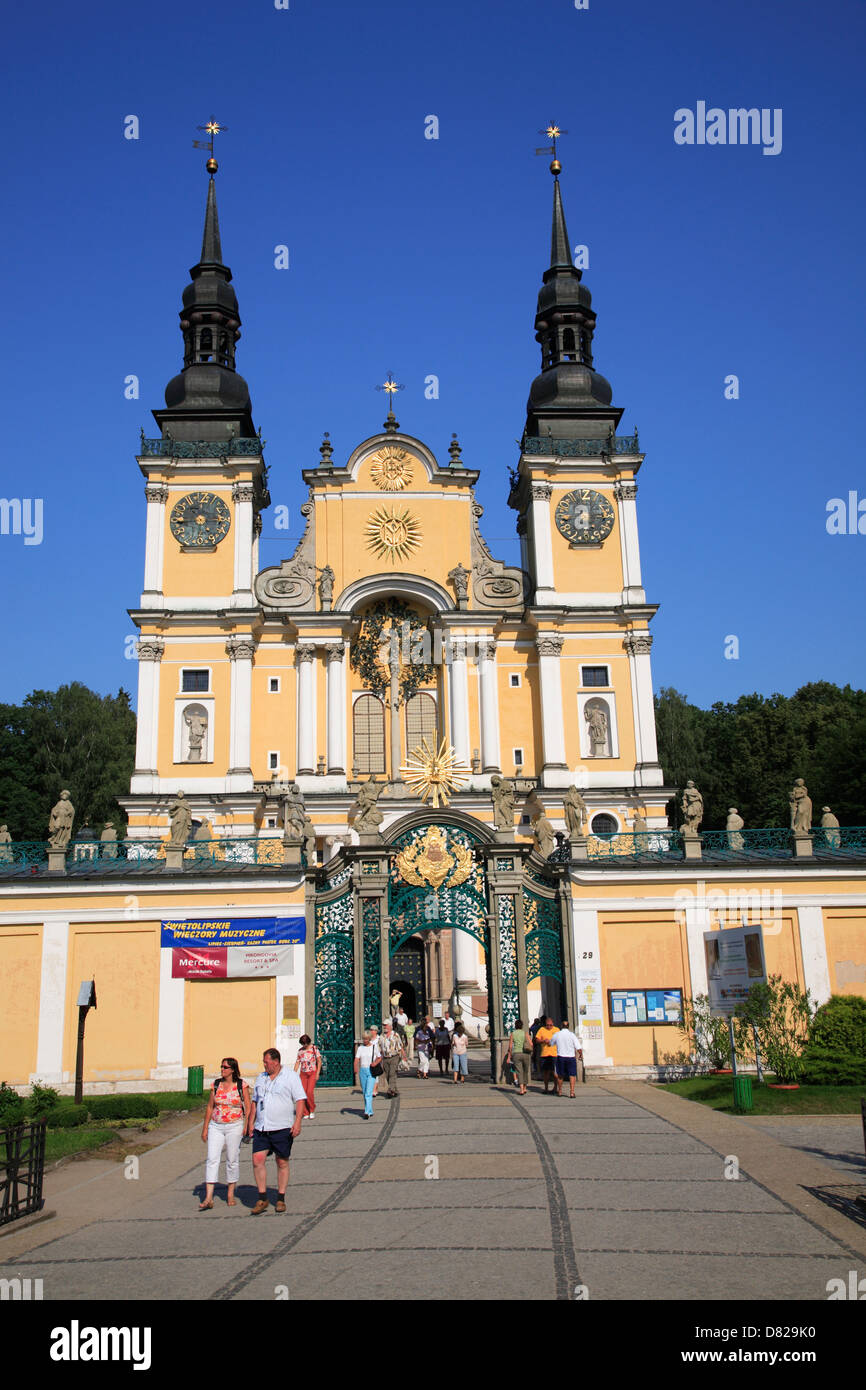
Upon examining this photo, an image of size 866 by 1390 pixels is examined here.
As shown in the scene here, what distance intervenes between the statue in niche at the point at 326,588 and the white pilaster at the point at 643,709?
11.5 m

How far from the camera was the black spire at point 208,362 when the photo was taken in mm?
47281

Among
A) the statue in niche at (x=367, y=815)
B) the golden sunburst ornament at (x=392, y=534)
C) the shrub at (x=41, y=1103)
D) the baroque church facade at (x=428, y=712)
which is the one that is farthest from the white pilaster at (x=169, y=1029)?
the golden sunburst ornament at (x=392, y=534)

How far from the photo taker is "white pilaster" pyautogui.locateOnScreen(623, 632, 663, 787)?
43406mm

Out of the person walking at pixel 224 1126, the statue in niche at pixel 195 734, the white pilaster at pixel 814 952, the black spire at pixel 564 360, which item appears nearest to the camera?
the person walking at pixel 224 1126

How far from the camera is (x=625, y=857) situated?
25.6 m

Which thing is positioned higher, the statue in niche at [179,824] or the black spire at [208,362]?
the black spire at [208,362]

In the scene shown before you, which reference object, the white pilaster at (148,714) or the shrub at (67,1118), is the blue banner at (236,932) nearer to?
the shrub at (67,1118)

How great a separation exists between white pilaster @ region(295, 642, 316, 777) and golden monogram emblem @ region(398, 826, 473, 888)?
1760cm

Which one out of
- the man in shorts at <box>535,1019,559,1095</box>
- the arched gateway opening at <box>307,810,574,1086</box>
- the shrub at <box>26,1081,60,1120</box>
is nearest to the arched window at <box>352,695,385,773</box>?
the arched gateway opening at <box>307,810,574,1086</box>

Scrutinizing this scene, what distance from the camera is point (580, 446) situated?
4734 cm

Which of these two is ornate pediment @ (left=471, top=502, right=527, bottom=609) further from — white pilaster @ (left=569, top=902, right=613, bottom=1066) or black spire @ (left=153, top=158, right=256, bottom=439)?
white pilaster @ (left=569, top=902, right=613, bottom=1066)
